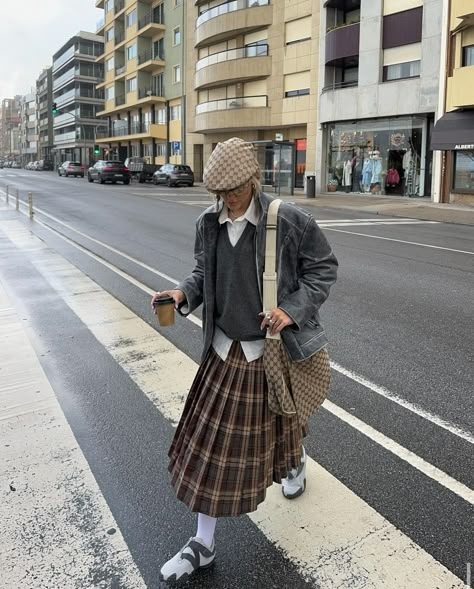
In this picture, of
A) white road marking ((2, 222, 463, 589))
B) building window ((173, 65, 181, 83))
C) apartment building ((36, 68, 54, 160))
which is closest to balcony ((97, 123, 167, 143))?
building window ((173, 65, 181, 83))

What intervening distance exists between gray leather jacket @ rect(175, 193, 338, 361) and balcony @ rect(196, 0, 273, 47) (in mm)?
36914

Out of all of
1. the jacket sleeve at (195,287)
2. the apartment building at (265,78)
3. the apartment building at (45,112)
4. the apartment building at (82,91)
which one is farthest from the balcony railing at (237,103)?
the apartment building at (45,112)

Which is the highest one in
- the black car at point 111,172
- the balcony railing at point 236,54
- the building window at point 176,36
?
the building window at point 176,36

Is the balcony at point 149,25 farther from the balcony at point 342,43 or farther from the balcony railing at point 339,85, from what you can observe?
the balcony railing at point 339,85

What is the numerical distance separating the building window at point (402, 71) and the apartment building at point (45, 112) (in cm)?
9333

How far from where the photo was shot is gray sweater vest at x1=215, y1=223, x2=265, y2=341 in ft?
8.07

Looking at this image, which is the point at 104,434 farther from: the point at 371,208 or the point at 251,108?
the point at 251,108

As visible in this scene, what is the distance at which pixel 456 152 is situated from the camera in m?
24.1

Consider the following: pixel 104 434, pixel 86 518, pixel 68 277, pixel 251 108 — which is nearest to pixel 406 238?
pixel 68 277

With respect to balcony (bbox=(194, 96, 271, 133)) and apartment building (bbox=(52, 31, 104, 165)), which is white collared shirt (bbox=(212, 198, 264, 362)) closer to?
balcony (bbox=(194, 96, 271, 133))

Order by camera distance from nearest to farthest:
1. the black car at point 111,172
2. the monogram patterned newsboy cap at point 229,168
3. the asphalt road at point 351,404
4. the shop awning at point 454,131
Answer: the monogram patterned newsboy cap at point 229,168, the asphalt road at point 351,404, the shop awning at point 454,131, the black car at point 111,172

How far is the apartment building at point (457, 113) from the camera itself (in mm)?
22547

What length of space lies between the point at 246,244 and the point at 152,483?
148 cm

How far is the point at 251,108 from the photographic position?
3672 cm
